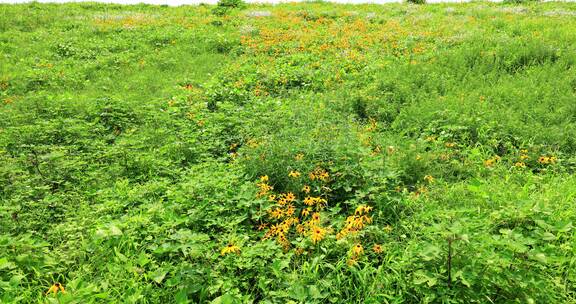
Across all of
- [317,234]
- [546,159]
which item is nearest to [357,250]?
[317,234]

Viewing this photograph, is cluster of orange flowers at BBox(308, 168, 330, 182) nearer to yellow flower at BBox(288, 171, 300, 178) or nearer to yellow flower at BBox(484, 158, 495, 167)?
yellow flower at BBox(288, 171, 300, 178)

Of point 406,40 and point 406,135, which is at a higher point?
point 406,40

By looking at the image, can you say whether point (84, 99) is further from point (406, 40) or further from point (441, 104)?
point (406, 40)

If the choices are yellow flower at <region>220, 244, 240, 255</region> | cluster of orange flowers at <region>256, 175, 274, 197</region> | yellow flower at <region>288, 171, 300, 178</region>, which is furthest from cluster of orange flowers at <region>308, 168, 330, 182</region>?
yellow flower at <region>220, 244, 240, 255</region>

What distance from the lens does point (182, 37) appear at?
589 inches

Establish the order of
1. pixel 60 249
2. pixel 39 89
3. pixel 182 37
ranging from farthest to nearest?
pixel 182 37, pixel 39 89, pixel 60 249

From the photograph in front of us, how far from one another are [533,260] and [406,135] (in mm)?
4005

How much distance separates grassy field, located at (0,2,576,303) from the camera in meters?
3.42

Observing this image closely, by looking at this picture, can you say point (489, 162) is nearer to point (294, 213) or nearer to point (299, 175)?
point (299, 175)

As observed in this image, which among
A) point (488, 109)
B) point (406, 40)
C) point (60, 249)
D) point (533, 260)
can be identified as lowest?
point (60, 249)

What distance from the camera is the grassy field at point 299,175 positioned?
342 centimetres

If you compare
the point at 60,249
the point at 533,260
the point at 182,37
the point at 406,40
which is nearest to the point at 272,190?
the point at 60,249

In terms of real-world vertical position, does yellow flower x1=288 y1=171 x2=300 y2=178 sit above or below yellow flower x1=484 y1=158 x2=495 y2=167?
above

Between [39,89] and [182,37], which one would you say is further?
[182,37]
